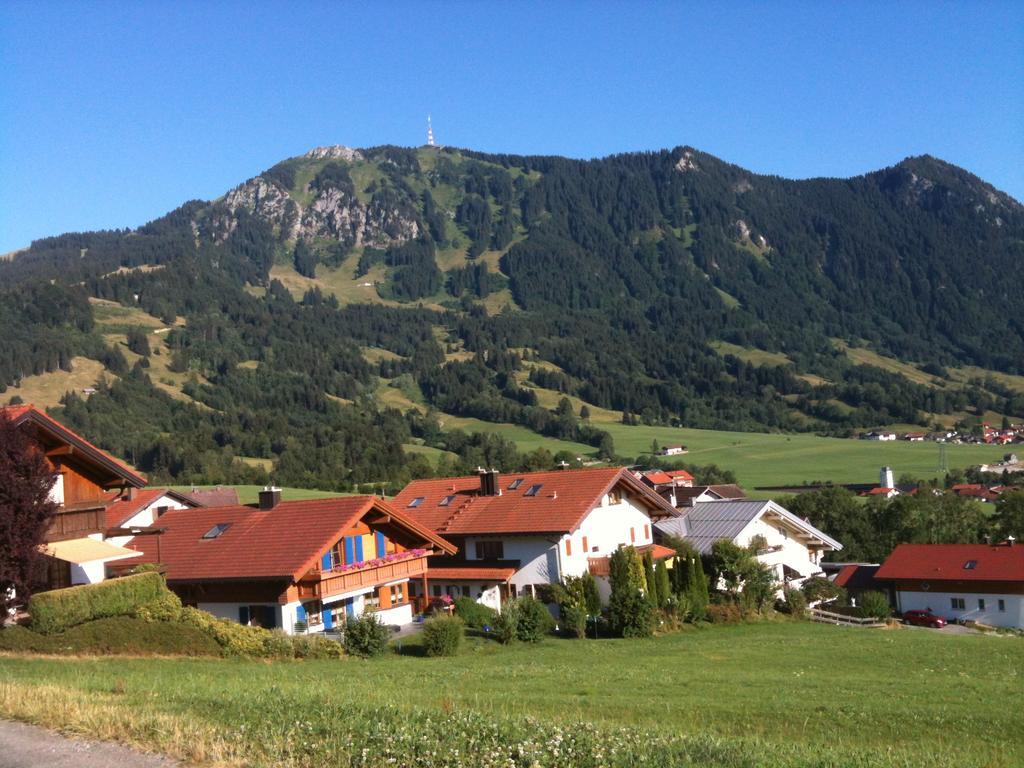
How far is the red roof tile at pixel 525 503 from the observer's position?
40938mm

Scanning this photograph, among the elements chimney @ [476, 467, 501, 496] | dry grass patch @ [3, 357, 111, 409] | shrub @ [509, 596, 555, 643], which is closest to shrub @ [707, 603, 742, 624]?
shrub @ [509, 596, 555, 643]

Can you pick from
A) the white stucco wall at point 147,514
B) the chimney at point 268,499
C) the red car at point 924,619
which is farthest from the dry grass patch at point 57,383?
the red car at point 924,619

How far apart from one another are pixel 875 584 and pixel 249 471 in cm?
8882

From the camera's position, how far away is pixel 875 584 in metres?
55.1

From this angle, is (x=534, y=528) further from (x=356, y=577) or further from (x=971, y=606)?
(x=971, y=606)

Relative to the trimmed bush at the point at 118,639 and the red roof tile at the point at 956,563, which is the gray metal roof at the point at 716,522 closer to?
the red roof tile at the point at 956,563

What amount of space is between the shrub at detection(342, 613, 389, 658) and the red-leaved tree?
25.7 ft

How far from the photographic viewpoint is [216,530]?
35.2 metres

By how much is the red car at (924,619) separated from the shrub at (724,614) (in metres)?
15.0

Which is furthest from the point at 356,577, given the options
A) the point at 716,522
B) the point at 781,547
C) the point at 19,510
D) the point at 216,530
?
the point at 781,547

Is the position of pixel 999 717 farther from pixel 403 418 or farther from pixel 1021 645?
pixel 403 418

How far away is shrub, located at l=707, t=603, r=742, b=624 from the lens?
127ft

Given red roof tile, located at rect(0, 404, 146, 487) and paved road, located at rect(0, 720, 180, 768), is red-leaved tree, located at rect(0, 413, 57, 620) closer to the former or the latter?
red roof tile, located at rect(0, 404, 146, 487)

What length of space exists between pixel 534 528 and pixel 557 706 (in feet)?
81.8
